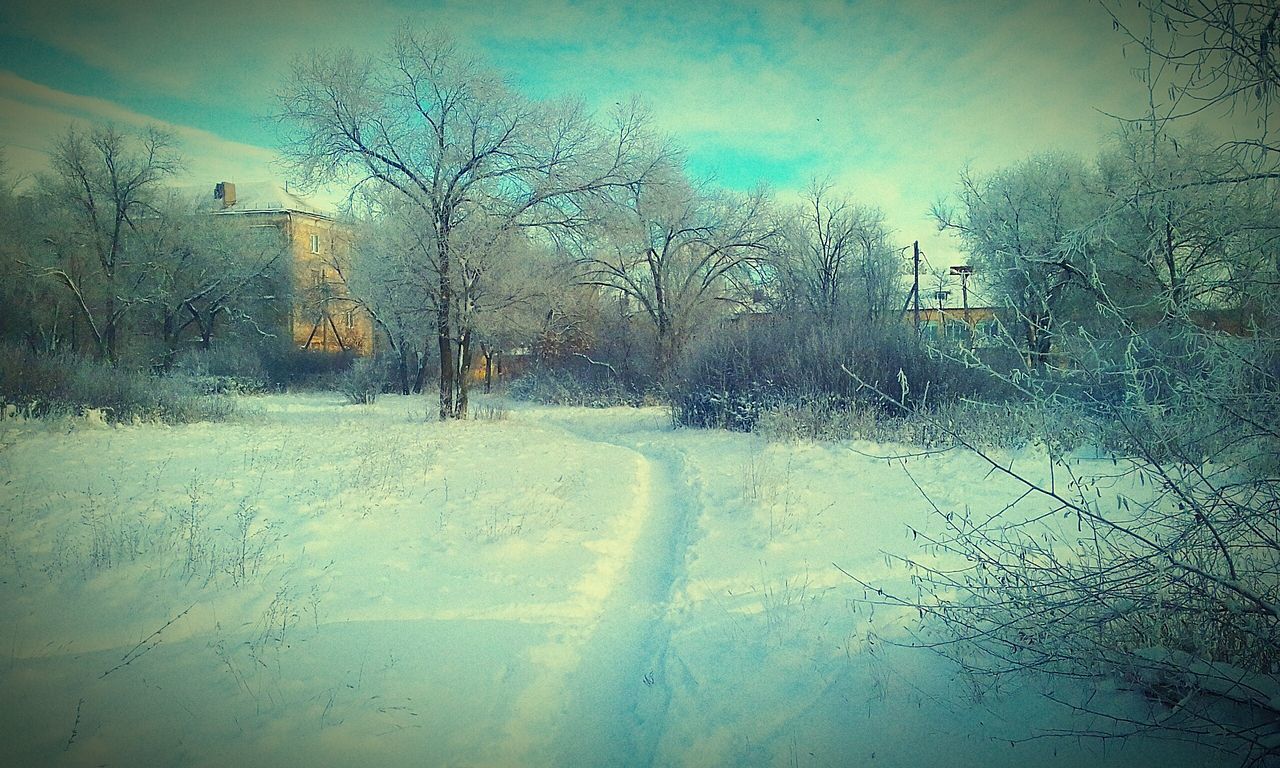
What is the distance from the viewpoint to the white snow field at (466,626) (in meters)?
3.21

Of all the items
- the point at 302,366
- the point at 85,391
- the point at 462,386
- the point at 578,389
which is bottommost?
the point at 578,389

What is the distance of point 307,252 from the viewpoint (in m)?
35.5

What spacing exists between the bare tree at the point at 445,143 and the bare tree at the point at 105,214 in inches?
199

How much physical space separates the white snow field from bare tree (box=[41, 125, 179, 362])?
972 cm

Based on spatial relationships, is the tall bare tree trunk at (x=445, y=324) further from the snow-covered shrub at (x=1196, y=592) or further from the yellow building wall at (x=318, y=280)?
the yellow building wall at (x=318, y=280)

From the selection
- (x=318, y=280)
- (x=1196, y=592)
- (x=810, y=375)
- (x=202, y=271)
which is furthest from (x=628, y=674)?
(x=318, y=280)

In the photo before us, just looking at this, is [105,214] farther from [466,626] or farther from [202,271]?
[466,626]

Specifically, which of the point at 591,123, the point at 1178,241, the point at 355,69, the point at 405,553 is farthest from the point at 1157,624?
Answer: the point at 355,69

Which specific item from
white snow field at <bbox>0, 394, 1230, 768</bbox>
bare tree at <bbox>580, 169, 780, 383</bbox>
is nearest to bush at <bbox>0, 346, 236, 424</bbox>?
white snow field at <bbox>0, 394, 1230, 768</bbox>

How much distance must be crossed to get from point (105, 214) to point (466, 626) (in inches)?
854

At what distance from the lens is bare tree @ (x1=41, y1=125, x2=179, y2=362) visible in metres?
15.9

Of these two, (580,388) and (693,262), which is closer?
(580,388)

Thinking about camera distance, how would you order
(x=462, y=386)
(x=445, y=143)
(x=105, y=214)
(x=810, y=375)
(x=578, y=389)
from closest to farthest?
(x=810, y=375) < (x=445, y=143) < (x=462, y=386) < (x=105, y=214) < (x=578, y=389)

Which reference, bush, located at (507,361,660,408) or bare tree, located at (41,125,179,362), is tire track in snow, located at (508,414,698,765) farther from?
bush, located at (507,361,660,408)
